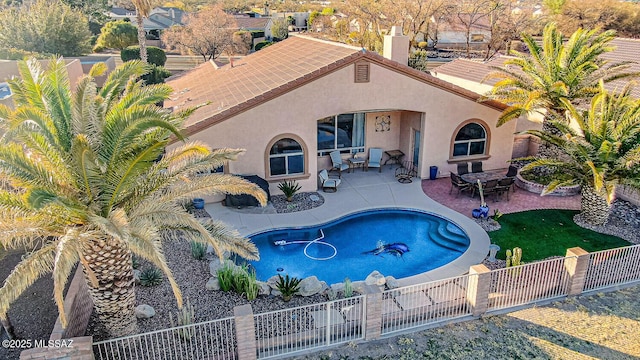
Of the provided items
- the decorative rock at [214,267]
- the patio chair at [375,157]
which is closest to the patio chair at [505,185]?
the patio chair at [375,157]

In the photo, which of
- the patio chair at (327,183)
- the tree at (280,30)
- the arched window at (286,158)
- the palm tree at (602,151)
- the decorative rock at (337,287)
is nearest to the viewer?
the decorative rock at (337,287)

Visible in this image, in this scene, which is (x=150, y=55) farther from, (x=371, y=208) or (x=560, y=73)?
(x=560, y=73)

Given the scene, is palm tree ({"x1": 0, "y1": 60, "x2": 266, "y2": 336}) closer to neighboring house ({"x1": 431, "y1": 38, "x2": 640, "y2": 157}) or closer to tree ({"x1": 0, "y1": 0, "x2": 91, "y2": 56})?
neighboring house ({"x1": 431, "y1": 38, "x2": 640, "y2": 157})

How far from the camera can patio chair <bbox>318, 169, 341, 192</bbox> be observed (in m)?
20.1

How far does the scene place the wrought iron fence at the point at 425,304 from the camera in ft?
37.6

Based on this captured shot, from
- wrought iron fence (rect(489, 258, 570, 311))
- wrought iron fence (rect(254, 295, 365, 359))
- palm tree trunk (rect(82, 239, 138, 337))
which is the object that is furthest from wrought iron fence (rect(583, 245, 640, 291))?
palm tree trunk (rect(82, 239, 138, 337))

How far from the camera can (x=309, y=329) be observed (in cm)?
1090

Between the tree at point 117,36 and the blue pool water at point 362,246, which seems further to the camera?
the tree at point 117,36

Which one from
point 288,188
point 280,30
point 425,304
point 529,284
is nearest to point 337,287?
point 425,304

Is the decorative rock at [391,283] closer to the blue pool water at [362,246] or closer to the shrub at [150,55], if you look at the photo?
the blue pool water at [362,246]

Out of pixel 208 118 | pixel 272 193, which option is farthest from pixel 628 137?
pixel 208 118

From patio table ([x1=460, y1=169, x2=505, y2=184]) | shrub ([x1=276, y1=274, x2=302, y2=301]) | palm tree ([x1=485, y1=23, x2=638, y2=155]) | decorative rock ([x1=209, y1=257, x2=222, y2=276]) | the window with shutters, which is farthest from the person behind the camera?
patio table ([x1=460, y1=169, x2=505, y2=184])

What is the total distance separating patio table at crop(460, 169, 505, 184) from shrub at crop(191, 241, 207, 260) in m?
12.0

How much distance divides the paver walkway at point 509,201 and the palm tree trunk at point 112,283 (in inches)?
503
